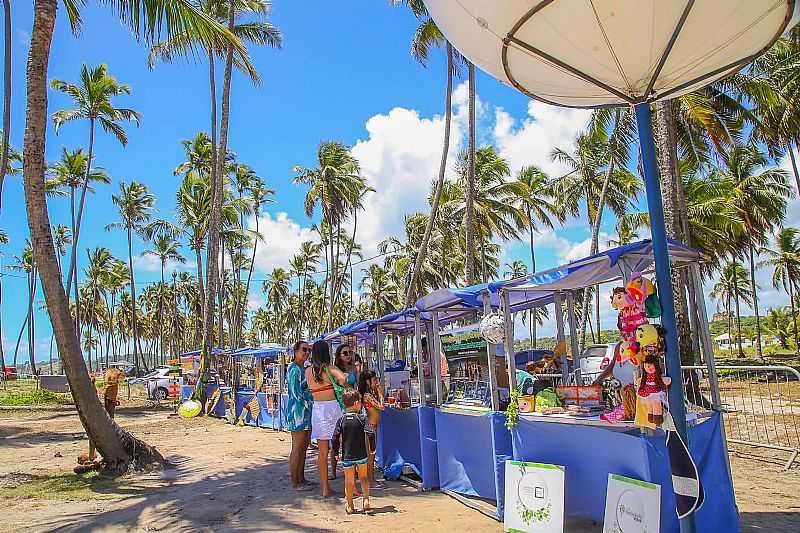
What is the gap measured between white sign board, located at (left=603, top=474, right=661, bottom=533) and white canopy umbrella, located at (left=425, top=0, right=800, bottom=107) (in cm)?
289

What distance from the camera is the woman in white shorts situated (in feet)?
21.6

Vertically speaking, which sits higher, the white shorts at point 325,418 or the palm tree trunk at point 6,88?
the palm tree trunk at point 6,88

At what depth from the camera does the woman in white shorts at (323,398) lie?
6582mm

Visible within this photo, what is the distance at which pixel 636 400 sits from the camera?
4.31m

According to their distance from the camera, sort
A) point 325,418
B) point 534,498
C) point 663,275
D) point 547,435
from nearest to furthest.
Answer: point 663,275, point 534,498, point 547,435, point 325,418

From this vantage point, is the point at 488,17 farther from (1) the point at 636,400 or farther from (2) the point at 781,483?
(2) the point at 781,483

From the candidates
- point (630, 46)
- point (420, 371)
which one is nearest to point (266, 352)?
point (420, 371)

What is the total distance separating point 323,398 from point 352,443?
0.78 metres

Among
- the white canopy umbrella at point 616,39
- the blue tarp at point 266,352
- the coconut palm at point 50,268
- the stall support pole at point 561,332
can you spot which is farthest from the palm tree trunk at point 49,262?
the white canopy umbrella at point 616,39

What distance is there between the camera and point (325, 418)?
22.0 feet

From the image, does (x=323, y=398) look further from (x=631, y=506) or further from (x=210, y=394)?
(x=210, y=394)

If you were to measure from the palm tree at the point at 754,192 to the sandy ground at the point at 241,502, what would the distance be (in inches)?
933

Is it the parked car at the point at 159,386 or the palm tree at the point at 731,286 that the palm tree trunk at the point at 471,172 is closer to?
the parked car at the point at 159,386

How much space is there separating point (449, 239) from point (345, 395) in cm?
2934
